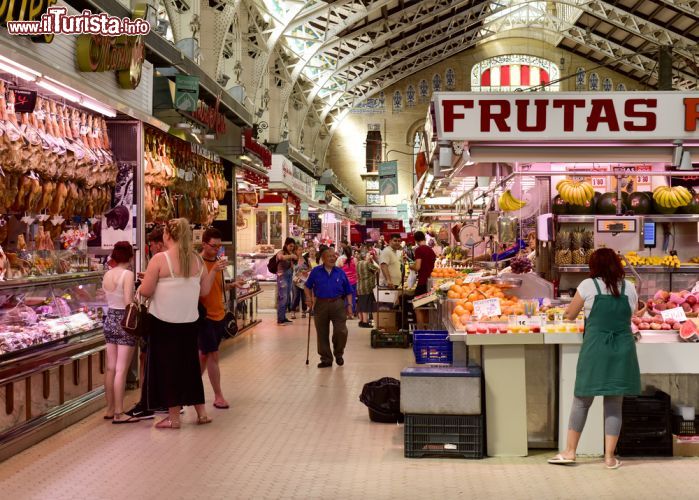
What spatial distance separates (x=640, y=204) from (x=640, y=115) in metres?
3.03

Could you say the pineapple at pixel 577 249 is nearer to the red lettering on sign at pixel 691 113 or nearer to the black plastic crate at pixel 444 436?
the red lettering on sign at pixel 691 113

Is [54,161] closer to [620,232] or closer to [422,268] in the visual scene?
[620,232]

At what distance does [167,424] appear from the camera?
6.71 meters

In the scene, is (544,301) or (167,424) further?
(544,301)

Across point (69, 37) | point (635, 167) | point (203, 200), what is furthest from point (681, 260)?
point (69, 37)

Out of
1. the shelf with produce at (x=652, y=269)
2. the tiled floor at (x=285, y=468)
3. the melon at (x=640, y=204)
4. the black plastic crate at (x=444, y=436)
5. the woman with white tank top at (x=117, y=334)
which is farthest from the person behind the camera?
the melon at (x=640, y=204)

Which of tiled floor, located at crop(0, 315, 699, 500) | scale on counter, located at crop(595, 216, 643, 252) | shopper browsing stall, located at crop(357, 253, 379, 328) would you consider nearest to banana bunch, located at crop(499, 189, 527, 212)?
scale on counter, located at crop(595, 216, 643, 252)

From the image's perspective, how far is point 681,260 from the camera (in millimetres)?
9883

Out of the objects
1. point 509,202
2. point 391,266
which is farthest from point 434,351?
point 391,266

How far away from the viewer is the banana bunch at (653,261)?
935cm

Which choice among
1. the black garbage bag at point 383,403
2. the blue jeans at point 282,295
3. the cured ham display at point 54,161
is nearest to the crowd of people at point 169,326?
the cured ham display at point 54,161

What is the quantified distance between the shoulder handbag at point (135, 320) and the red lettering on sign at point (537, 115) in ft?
9.92

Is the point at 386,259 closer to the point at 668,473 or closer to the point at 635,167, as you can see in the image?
the point at 635,167

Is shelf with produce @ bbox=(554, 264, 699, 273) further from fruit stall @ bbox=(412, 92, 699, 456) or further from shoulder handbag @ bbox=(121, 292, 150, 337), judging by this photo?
shoulder handbag @ bbox=(121, 292, 150, 337)
